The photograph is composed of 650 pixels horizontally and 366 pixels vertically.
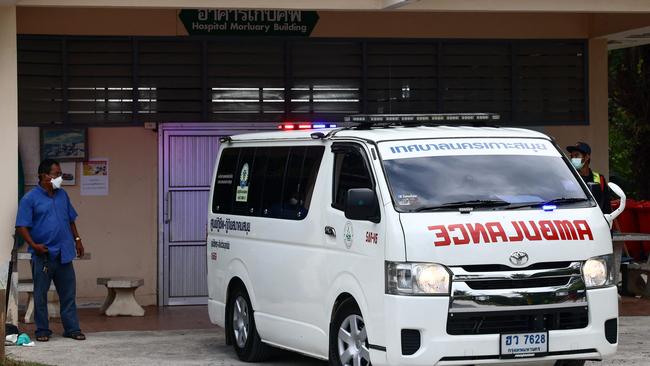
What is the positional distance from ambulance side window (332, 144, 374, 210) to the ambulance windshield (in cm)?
22

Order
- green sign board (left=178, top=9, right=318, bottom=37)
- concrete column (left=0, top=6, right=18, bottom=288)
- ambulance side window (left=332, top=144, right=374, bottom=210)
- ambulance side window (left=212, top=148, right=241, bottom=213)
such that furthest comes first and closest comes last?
green sign board (left=178, top=9, right=318, bottom=37), concrete column (left=0, top=6, right=18, bottom=288), ambulance side window (left=212, top=148, right=241, bottom=213), ambulance side window (left=332, top=144, right=374, bottom=210)

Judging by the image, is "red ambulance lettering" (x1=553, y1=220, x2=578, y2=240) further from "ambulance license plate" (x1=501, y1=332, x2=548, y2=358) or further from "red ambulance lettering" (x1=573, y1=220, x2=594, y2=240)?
"ambulance license plate" (x1=501, y1=332, x2=548, y2=358)

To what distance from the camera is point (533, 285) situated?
899 cm

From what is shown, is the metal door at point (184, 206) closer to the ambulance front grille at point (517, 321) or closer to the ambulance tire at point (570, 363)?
the ambulance tire at point (570, 363)

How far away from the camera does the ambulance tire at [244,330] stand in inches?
451

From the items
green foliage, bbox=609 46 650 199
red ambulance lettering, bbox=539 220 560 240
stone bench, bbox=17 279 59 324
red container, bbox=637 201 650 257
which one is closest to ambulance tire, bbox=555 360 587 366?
red ambulance lettering, bbox=539 220 560 240

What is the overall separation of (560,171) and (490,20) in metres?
7.10

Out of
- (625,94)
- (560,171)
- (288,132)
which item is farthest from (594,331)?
(625,94)

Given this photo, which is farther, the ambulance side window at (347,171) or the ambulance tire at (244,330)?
the ambulance tire at (244,330)

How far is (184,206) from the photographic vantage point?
16.0 meters

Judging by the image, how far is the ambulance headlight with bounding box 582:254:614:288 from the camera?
363 inches

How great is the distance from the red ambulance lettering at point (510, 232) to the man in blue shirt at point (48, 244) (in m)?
5.17

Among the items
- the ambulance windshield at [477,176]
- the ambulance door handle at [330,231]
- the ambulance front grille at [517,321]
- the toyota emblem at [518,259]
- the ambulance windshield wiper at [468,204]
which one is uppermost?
the ambulance windshield at [477,176]

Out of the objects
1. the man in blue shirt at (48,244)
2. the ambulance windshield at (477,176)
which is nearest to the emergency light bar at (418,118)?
the ambulance windshield at (477,176)
